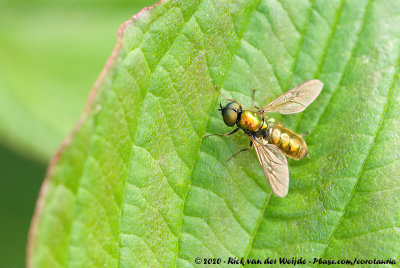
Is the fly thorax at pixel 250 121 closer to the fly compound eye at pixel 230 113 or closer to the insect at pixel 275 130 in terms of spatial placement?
the insect at pixel 275 130

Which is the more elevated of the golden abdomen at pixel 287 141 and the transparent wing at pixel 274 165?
the golden abdomen at pixel 287 141

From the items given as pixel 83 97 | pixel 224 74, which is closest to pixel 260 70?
pixel 224 74

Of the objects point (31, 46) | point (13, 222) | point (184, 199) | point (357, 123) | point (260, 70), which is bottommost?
point (13, 222)

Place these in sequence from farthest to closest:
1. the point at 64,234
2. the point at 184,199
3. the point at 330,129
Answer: the point at 330,129, the point at 184,199, the point at 64,234

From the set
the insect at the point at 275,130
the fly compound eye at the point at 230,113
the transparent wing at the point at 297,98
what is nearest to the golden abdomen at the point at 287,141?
the insect at the point at 275,130

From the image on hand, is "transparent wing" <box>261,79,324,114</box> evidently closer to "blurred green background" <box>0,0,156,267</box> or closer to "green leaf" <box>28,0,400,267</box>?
"green leaf" <box>28,0,400,267</box>

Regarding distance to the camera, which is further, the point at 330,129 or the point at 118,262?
the point at 330,129

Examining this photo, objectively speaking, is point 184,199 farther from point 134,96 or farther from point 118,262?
point 134,96
